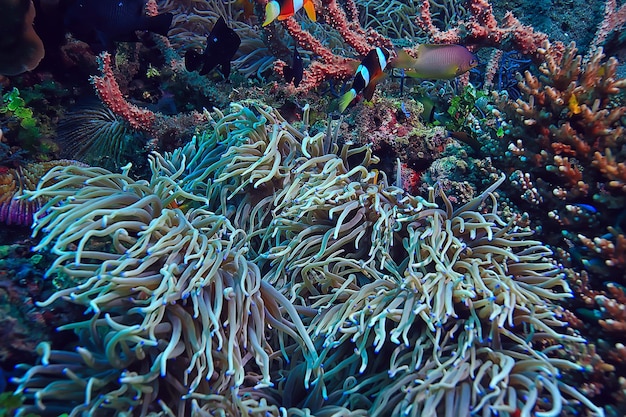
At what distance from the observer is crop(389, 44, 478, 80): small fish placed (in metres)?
3.15

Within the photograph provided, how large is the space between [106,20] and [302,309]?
2830mm

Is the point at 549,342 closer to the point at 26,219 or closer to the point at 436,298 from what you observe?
the point at 436,298

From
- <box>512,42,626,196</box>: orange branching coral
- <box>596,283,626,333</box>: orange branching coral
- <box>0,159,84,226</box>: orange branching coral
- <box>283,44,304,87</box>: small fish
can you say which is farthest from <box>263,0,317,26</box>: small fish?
<box>596,283,626,333</box>: orange branching coral

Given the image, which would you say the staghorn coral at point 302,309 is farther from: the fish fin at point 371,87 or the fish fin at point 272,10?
the fish fin at point 272,10

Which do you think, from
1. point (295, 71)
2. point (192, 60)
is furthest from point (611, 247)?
point (192, 60)

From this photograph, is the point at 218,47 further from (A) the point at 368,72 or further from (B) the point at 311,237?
(B) the point at 311,237

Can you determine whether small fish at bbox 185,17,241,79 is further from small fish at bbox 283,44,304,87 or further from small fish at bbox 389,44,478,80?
small fish at bbox 389,44,478,80

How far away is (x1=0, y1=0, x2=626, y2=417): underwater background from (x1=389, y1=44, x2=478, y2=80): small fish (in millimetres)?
15

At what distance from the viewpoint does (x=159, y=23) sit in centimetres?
347

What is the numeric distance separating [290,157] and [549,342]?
A: 5.54 ft

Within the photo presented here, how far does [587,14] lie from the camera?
427 centimetres

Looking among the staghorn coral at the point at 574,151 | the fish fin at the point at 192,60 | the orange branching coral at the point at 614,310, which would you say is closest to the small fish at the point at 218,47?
the fish fin at the point at 192,60

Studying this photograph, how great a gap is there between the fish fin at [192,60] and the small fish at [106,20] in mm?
325

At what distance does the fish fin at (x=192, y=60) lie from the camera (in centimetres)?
351
